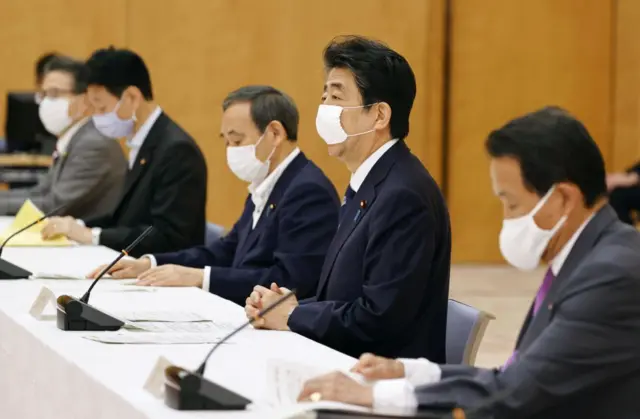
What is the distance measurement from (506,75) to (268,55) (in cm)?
197

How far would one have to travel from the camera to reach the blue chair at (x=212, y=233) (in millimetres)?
5355

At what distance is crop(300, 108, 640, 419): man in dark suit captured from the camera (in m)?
2.31

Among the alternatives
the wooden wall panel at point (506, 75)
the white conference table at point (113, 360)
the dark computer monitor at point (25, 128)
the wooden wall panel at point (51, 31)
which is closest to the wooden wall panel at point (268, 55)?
the wooden wall panel at point (506, 75)

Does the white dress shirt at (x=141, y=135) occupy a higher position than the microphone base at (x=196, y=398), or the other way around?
the white dress shirt at (x=141, y=135)

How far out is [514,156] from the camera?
7.91ft

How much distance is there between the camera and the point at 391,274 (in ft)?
10.8

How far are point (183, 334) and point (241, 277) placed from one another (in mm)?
1091

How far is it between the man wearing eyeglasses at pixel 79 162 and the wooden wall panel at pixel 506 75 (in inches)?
170

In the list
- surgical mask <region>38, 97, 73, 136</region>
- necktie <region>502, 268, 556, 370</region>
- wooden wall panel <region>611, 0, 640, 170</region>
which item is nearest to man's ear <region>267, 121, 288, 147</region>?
necktie <region>502, 268, 556, 370</region>

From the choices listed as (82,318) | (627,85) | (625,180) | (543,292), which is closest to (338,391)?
(543,292)

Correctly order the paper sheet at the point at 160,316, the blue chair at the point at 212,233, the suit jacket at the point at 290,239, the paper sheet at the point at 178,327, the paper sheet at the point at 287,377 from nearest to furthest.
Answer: the paper sheet at the point at 287,377
the paper sheet at the point at 178,327
the paper sheet at the point at 160,316
the suit jacket at the point at 290,239
the blue chair at the point at 212,233

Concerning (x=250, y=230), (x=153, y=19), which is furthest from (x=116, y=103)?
(x=153, y=19)

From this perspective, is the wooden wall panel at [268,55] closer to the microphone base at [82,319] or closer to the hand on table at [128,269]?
the hand on table at [128,269]

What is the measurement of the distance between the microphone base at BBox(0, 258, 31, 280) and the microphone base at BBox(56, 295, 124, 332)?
102cm
